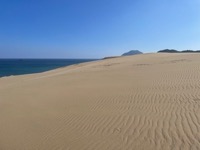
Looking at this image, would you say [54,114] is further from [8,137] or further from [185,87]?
[185,87]

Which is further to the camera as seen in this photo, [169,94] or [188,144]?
[169,94]

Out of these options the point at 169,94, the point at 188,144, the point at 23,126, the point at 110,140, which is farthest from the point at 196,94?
the point at 23,126

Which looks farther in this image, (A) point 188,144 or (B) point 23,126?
(B) point 23,126

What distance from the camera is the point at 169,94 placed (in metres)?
9.49

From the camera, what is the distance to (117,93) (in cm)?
1056

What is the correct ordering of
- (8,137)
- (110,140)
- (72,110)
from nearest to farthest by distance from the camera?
1. (110,140)
2. (8,137)
3. (72,110)

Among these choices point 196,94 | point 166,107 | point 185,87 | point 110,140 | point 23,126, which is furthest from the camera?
point 185,87

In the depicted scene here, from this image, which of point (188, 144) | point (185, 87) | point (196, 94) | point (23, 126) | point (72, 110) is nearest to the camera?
point (188, 144)

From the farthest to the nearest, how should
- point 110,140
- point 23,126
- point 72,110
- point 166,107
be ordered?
1. point 72,110
2. point 166,107
3. point 23,126
4. point 110,140

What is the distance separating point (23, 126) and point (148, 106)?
457 centimetres

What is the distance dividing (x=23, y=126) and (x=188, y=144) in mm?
5180

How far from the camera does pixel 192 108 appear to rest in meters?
7.44

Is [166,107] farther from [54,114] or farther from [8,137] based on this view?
[8,137]

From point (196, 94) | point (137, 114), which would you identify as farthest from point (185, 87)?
point (137, 114)
